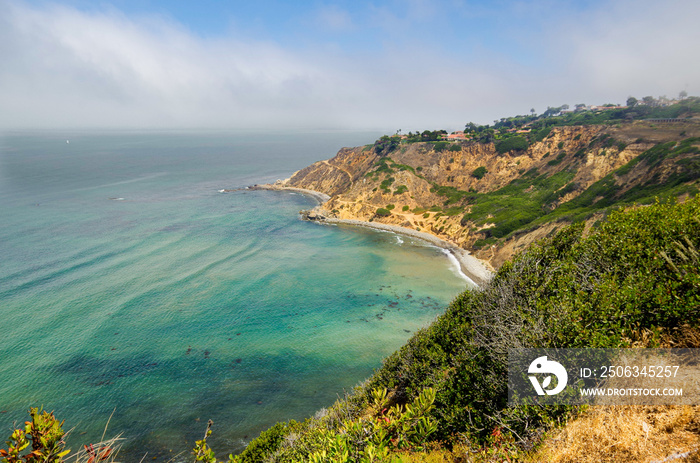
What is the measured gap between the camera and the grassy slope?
11188 mm

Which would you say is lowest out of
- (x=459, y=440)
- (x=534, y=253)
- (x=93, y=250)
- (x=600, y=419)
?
(x=93, y=250)

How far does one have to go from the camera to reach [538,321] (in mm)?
12758

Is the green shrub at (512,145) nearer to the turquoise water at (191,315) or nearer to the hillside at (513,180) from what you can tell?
the hillside at (513,180)

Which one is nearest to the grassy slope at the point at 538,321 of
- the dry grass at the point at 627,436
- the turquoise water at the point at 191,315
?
the dry grass at the point at 627,436

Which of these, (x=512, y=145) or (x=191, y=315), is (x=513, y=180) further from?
(x=191, y=315)

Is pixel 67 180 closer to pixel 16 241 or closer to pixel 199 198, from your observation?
pixel 199 198

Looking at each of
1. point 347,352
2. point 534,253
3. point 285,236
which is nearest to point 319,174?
point 285,236

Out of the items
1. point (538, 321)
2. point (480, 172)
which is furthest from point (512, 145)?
point (538, 321)

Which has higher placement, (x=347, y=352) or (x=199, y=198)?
(x=199, y=198)

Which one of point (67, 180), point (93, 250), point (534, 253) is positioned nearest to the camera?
point (534, 253)

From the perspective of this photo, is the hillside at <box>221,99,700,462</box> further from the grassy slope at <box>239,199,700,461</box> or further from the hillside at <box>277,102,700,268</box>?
the hillside at <box>277,102,700,268</box>

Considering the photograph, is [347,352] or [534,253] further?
[347,352]

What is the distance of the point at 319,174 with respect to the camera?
138 m

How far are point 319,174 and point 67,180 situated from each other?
340 ft
